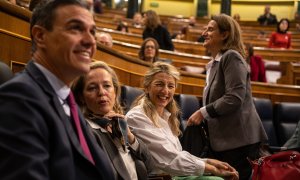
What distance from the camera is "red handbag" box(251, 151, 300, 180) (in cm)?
146

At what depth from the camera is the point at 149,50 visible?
2748 millimetres

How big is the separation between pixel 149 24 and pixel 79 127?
2734mm

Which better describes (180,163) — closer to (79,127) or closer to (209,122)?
(209,122)

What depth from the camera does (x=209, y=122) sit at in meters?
1.57

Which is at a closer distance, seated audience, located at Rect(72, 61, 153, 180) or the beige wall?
seated audience, located at Rect(72, 61, 153, 180)

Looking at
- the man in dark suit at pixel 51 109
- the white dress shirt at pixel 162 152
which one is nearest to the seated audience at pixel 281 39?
the white dress shirt at pixel 162 152

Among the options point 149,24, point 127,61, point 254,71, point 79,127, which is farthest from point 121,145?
point 254,71

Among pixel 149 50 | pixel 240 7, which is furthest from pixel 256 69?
pixel 240 7

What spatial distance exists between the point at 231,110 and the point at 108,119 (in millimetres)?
588

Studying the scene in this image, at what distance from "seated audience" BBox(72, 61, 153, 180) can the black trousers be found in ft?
1.48

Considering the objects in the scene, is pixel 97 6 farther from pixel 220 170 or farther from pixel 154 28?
pixel 220 170

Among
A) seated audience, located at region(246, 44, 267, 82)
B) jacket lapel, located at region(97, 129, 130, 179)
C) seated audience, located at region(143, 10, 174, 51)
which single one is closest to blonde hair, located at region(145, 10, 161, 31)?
seated audience, located at region(143, 10, 174, 51)

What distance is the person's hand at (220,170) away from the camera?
1.36 m

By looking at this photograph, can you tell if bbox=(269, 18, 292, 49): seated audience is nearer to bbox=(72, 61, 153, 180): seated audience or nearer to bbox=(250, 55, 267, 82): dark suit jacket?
bbox=(250, 55, 267, 82): dark suit jacket
